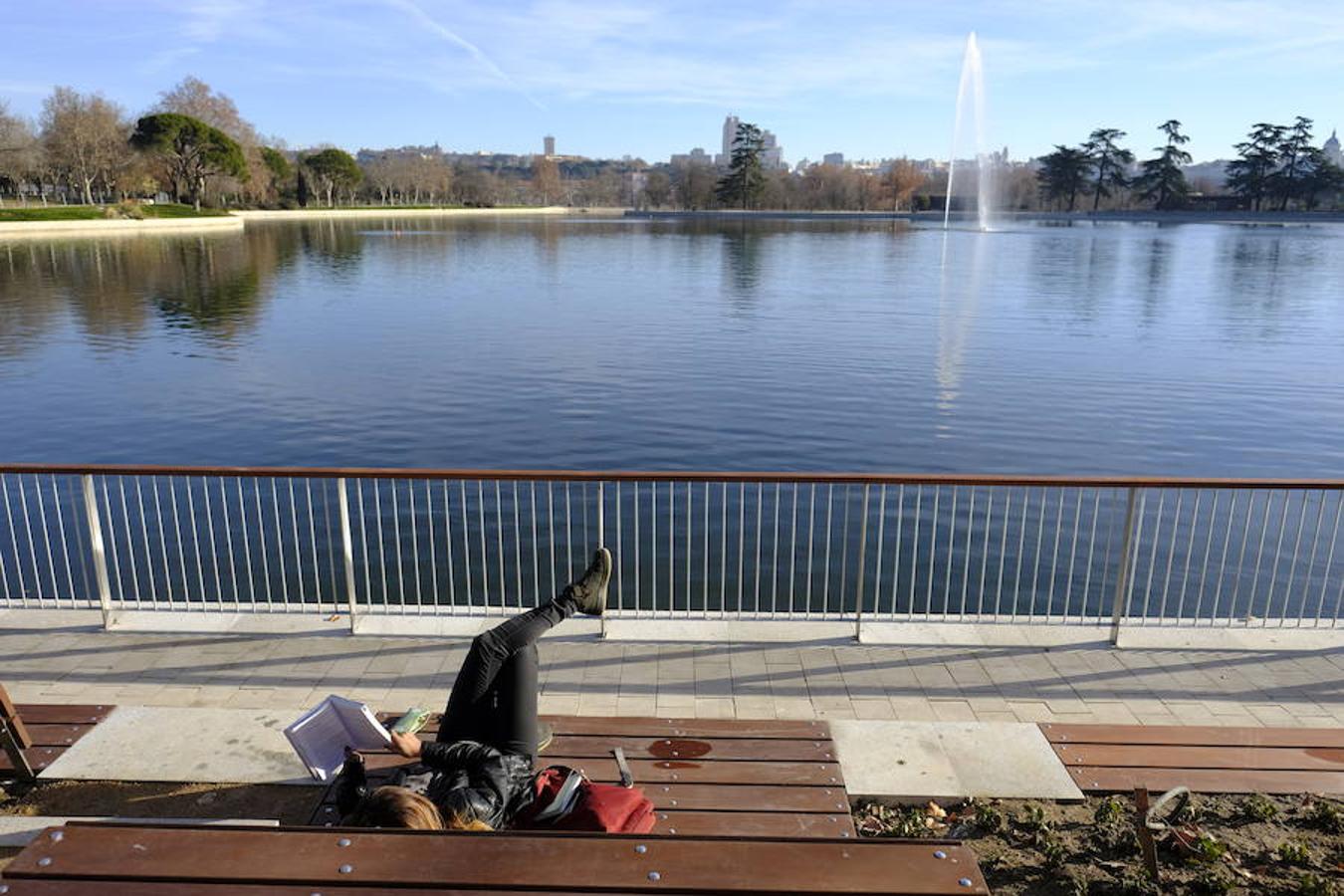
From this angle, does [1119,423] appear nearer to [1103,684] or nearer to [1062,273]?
[1103,684]

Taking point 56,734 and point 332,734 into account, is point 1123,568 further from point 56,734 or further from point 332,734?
point 56,734

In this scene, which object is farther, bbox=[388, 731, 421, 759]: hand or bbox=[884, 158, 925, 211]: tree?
bbox=[884, 158, 925, 211]: tree

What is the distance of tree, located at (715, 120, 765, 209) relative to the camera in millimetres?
146375

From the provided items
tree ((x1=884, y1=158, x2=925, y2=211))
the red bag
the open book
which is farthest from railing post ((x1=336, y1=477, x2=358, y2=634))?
tree ((x1=884, y1=158, x2=925, y2=211))

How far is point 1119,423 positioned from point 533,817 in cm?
1977

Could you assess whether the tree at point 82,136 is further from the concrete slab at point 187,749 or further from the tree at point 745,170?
the concrete slab at point 187,749

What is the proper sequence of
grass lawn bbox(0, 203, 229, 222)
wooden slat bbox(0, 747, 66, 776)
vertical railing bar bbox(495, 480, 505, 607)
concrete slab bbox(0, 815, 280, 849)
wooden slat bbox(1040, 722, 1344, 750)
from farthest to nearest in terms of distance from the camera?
1. grass lawn bbox(0, 203, 229, 222)
2. vertical railing bar bbox(495, 480, 505, 607)
3. wooden slat bbox(1040, 722, 1344, 750)
4. wooden slat bbox(0, 747, 66, 776)
5. concrete slab bbox(0, 815, 280, 849)

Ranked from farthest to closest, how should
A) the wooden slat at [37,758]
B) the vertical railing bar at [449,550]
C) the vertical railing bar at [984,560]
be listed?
the vertical railing bar at [984,560] → the vertical railing bar at [449,550] → the wooden slat at [37,758]

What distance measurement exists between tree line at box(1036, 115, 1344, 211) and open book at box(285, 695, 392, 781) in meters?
144

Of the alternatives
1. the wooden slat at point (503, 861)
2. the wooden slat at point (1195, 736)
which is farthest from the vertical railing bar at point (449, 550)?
the wooden slat at point (1195, 736)

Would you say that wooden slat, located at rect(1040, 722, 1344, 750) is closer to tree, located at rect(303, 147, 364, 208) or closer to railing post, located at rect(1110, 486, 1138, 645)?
railing post, located at rect(1110, 486, 1138, 645)

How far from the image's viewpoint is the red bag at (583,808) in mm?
3846

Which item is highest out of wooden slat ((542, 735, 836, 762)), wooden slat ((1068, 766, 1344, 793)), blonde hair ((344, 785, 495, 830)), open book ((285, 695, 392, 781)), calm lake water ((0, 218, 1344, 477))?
blonde hair ((344, 785, 495, 830))

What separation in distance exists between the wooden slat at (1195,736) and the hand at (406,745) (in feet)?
11.8
